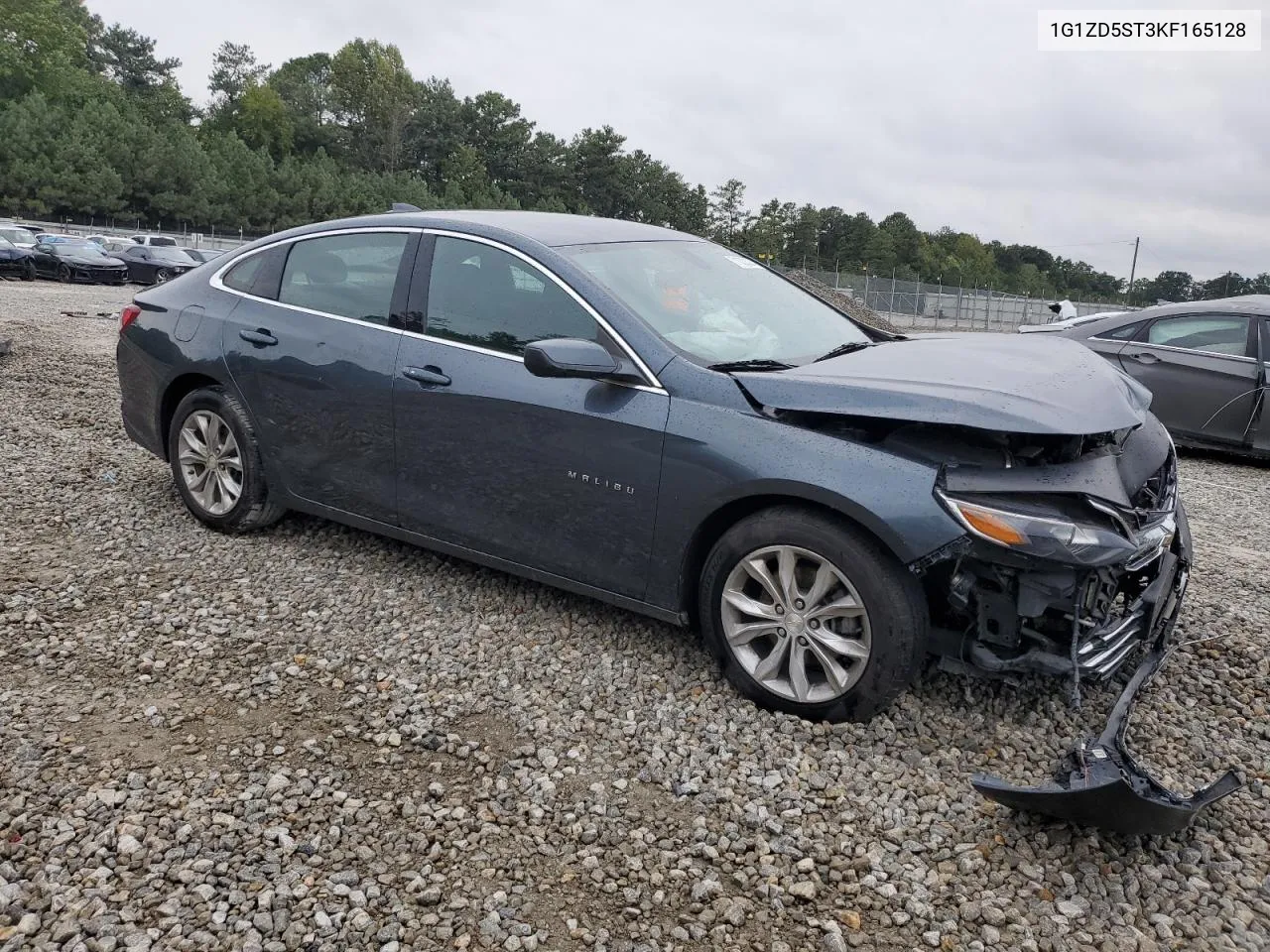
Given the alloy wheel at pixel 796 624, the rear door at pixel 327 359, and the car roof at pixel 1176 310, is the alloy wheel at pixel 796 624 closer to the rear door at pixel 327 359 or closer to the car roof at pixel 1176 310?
the rear door at pixel 327 359

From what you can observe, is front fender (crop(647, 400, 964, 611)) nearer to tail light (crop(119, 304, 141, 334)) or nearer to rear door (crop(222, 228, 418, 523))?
rear door (crop(222, 228, 418, 523))

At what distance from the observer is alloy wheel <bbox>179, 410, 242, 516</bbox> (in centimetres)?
495

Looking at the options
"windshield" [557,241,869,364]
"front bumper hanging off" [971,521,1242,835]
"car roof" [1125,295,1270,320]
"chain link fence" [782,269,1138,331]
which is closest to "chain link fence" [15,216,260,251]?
"chain link fence" [782,269,1138,331]

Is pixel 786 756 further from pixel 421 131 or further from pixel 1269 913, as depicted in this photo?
pixel 421 131

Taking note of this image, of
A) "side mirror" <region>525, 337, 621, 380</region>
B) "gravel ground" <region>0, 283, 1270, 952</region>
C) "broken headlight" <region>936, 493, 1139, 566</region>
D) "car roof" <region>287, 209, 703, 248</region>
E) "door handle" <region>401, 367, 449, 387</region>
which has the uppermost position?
"car roof" <region>287, 209, 703, 248</region>

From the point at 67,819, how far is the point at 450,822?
1.07 metres

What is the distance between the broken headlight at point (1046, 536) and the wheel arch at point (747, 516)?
0.82 feet

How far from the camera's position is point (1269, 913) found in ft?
8.45

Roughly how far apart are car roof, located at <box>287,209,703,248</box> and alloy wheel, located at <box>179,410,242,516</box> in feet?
3.59

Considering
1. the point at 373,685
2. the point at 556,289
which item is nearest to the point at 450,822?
the point at 373,685

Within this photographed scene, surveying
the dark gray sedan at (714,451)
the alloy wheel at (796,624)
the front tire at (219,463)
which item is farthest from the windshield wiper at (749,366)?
the front tire at (219,463)

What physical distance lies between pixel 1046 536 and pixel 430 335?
2526mm

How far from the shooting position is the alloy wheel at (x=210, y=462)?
195 inches

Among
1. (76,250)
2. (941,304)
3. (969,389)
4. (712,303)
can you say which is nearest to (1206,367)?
(712,303)
